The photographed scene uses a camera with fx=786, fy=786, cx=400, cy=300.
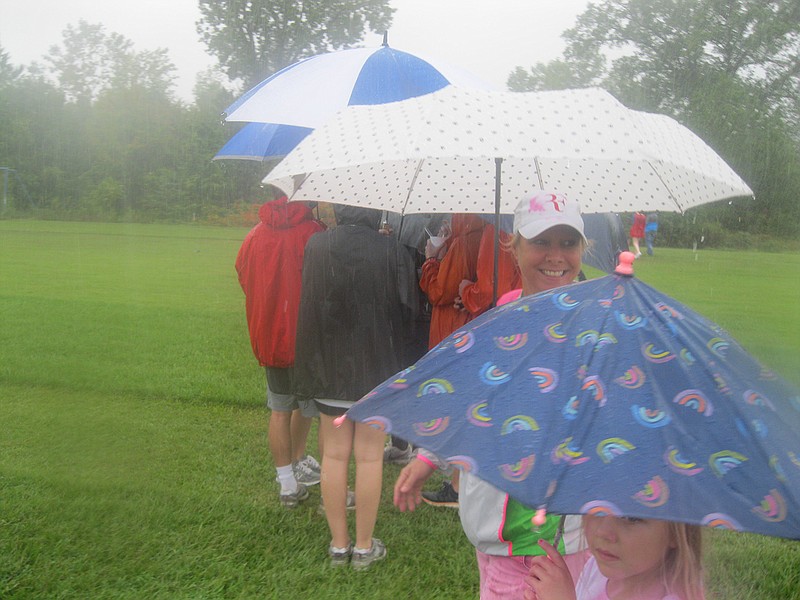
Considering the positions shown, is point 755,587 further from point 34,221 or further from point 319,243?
point 34,221

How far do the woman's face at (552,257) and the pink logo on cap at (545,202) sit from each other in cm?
6

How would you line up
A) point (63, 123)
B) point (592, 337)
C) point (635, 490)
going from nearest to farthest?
point (635, 490)
point (592, 337)
point (63, 123)

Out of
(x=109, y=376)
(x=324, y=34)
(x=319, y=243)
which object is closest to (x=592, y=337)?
(x=319, y=243)

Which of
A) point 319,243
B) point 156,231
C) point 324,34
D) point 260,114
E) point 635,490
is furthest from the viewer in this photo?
point 156,231

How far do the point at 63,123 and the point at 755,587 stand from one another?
18.6 feet

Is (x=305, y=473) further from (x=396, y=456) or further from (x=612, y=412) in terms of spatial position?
(x=612, y=412)

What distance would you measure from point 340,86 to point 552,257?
2.06 metres

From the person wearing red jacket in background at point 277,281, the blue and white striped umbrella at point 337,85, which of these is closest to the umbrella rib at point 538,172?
the blue and white striped umbrella at point 337,85

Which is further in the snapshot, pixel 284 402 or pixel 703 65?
pixel 703 65

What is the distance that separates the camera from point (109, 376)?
6270 mm

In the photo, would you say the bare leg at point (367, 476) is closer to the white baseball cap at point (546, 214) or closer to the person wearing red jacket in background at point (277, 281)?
the person wearing red jacket in background at point (277, 281)

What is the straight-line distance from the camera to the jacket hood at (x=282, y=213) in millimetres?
3725

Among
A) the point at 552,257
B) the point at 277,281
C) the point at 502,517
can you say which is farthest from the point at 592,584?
the point at 277,281

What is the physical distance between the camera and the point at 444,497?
13.5ft
